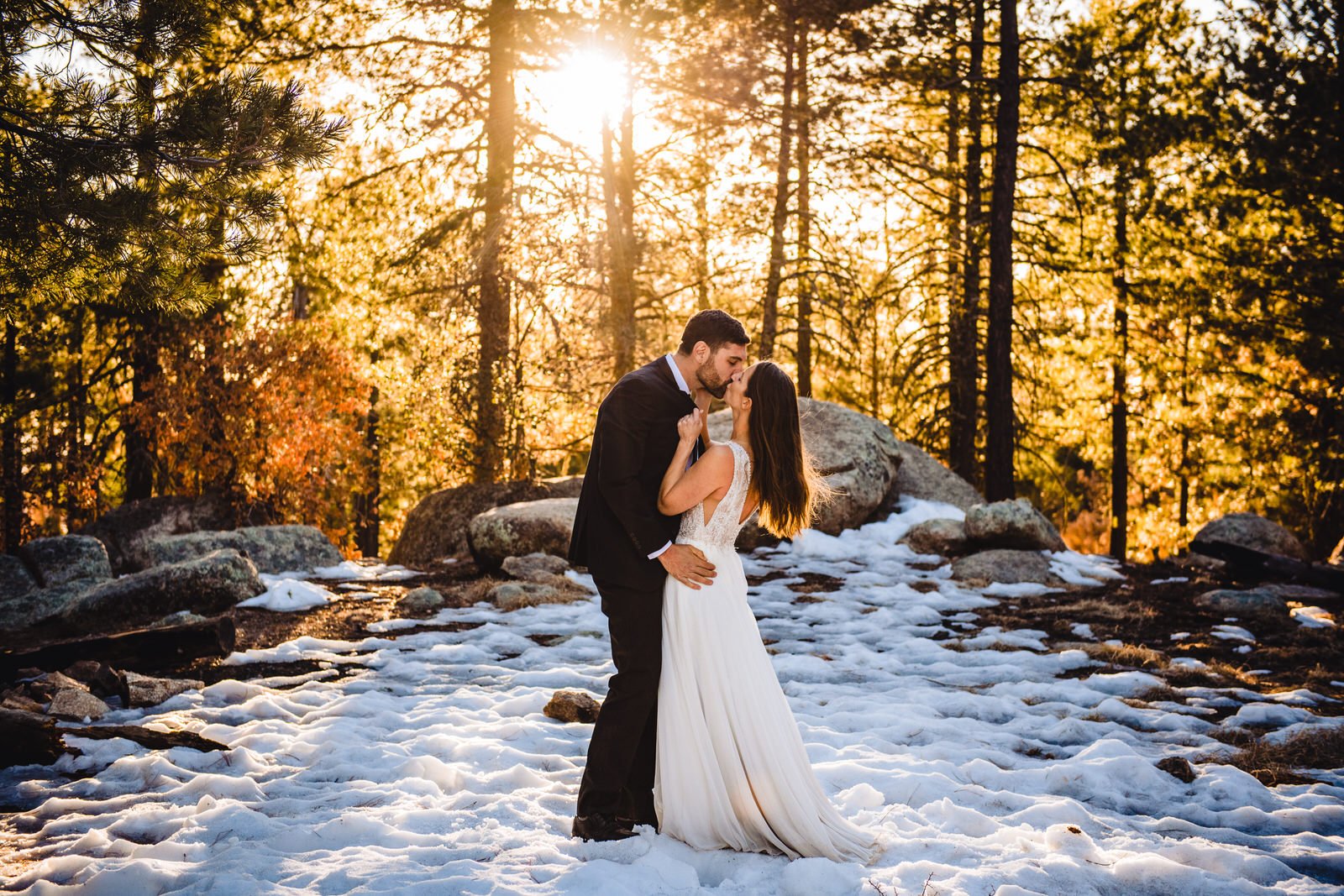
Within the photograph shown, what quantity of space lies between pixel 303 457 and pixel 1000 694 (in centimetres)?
1088

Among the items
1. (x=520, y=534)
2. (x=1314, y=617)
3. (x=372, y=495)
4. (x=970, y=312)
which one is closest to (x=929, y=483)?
(x=970, y=312)

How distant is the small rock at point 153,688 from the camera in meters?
6.16

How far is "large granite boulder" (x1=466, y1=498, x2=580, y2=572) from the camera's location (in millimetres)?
11609

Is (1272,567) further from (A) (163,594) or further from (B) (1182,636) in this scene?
(A) (163,594)

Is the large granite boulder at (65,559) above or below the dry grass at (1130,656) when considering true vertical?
above

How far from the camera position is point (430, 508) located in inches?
559

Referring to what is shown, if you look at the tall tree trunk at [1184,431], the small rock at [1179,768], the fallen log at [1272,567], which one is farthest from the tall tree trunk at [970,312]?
the small rock at [1179,768]

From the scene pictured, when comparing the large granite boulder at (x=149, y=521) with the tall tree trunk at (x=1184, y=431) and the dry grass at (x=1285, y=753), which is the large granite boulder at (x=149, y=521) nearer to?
the dry grass at (x=1285, y=753)

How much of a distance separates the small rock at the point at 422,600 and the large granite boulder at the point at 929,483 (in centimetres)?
770

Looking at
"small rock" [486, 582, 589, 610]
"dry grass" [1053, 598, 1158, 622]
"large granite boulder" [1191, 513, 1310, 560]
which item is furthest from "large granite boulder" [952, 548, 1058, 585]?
"small rock" [486, 582, 589, 610]

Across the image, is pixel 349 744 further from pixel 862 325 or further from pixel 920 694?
pixel 862 325

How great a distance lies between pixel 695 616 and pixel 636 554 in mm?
370

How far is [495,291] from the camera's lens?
14.7 m

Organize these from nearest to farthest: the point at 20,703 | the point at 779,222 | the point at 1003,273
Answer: the point at 20,703 < the point at 1003,273 < the point at 779,222
